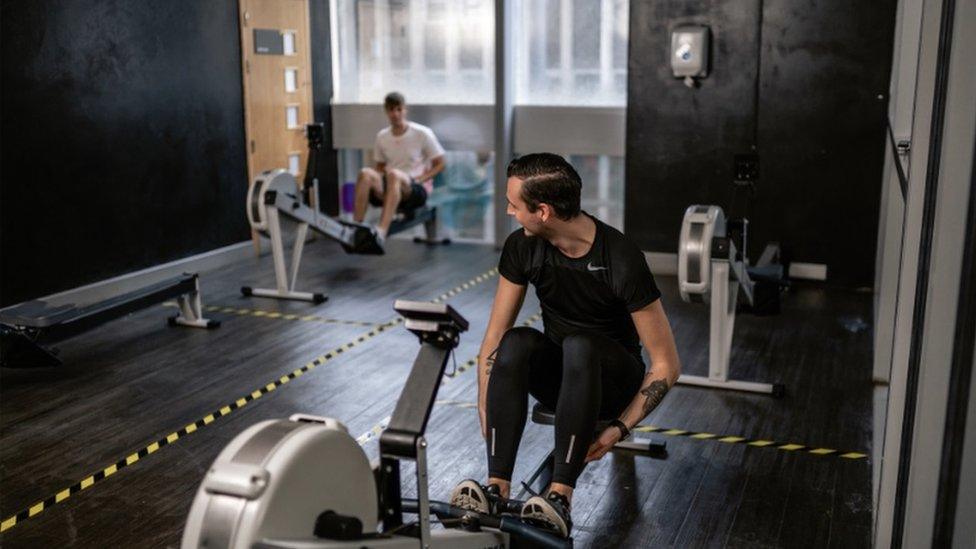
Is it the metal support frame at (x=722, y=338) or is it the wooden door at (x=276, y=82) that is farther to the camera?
the wooden door at (x=276, y=82)

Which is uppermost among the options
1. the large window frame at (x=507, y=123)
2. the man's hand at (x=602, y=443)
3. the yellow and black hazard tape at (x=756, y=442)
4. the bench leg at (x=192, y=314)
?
the large window frame at (x=507, y=123)

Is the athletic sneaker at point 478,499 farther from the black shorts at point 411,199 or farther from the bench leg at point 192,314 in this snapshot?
the black shorts at point 411,199

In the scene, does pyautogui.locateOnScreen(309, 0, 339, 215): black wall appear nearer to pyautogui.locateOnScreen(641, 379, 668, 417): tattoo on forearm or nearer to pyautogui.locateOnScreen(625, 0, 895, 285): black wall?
pyautogui.locateOnScreen(625, 0, 895, 285): black wall

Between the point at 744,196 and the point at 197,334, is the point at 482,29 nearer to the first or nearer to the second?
the point at 744,196

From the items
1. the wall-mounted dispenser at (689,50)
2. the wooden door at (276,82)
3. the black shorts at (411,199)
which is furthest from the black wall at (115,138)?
the wall-mounted dispenser at (689,50)

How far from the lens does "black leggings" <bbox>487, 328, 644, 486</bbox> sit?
2.59m

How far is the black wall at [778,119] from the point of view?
5.90 meters

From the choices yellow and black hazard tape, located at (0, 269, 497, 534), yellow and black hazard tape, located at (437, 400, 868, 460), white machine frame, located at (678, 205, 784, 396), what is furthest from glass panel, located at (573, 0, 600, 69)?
yellow and black hazard tape, located at (437, 400, 868, 460)

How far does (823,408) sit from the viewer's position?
402 centimetres

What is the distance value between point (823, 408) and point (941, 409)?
2.01 metres

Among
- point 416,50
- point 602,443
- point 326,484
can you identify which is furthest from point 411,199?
point 326,484

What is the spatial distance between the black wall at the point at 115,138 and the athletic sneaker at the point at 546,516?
3704mm

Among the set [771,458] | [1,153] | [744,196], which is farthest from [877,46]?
[1,153]

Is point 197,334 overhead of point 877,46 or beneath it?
beneath
